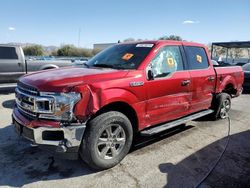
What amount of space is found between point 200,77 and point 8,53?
7.69m

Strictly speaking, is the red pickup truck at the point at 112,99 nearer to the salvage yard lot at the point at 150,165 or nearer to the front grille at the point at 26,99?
the front grille at the point at 26,99

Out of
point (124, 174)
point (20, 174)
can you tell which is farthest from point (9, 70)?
point (124, 174)

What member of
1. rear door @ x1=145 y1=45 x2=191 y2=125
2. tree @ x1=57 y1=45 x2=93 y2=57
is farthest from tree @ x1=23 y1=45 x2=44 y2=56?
rear door @ x1=145 y1=45 x2=191 y2=125

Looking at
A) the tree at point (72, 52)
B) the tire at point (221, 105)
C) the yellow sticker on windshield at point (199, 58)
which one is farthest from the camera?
the tree at point (72, 52)

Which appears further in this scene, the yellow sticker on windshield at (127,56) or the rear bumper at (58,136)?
the yellow sticker on windshield at (127,56)

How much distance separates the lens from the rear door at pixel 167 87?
428cm

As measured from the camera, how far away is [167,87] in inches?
176

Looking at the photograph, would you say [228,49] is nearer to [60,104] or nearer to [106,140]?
[106,140]

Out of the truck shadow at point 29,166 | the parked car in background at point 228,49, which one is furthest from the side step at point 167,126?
the parked car in background at point 228,49

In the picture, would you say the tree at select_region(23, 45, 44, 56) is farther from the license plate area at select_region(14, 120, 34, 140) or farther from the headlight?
the headlight

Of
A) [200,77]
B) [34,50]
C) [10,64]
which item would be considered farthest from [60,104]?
→ [34,50]

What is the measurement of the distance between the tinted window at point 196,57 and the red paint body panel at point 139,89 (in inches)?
4.3

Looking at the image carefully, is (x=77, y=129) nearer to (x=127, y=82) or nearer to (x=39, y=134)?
(x=39, y=134)

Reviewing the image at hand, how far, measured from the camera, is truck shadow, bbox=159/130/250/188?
11.5 feet
